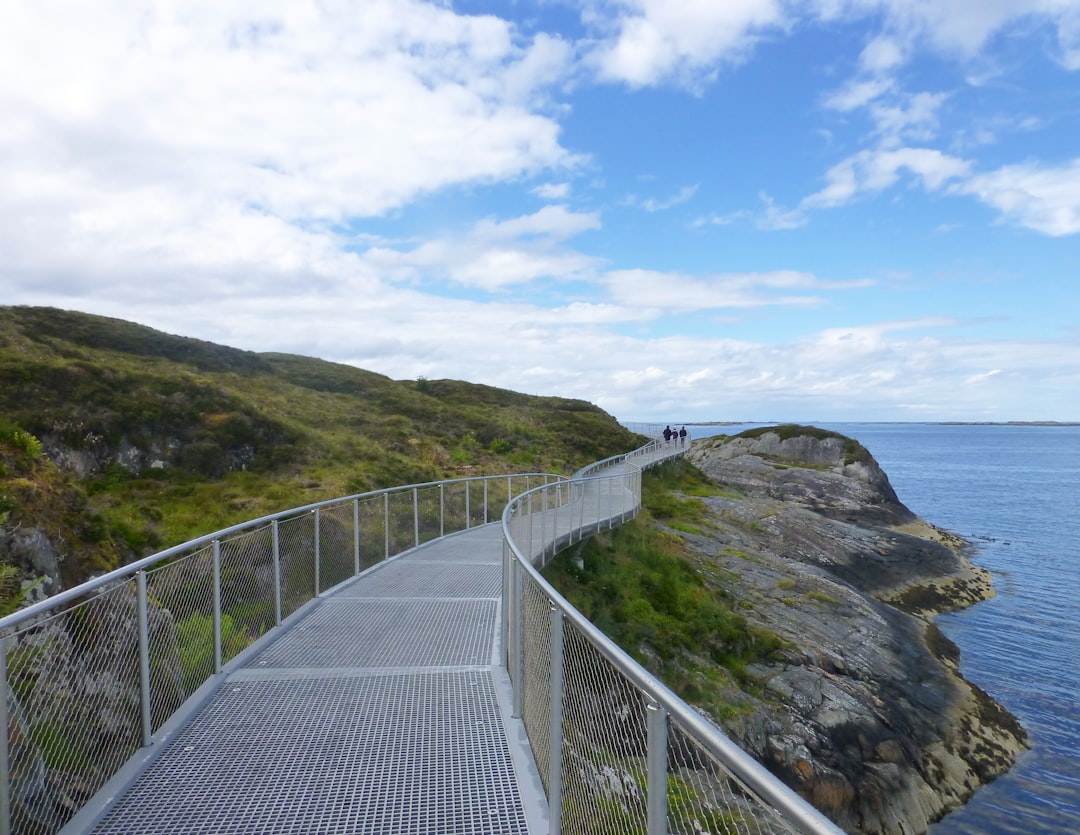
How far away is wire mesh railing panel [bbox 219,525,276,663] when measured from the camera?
7.20 metres

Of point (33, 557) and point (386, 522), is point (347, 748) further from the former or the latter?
point (386, 522)

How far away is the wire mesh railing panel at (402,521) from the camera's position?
45.4 ft

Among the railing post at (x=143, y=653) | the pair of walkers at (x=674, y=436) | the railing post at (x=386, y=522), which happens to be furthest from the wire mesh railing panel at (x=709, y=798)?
the pair of walkers at (x=674, y=436)

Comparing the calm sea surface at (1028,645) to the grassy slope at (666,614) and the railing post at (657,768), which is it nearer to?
the grassy slope at (666,614)

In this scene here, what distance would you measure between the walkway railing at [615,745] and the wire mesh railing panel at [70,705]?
277 cm

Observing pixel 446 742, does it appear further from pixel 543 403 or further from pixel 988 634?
pixel 543 403

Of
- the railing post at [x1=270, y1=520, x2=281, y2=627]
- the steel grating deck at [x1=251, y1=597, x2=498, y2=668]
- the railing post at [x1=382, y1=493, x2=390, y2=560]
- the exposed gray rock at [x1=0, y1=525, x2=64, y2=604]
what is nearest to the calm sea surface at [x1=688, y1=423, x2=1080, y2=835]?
the steel grating deck at [x1=251, y1=597, x2=498, y2=668]

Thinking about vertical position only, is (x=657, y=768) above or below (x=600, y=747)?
above

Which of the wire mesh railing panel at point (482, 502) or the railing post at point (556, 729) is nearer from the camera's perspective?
the railing post at point (556, 729)

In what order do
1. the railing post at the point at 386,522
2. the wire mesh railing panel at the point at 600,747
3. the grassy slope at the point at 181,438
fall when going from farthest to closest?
the railing post at the point at 386,522, the grassy slope at the point at 181,438, the wire mesh railing panel at the point at 600,747

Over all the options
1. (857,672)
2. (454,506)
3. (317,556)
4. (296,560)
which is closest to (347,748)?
(296,560)

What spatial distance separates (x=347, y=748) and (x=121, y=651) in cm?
169

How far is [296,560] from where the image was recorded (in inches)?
367

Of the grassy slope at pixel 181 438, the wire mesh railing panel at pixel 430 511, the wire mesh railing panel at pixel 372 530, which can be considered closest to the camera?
the wire mesh railing panel at pixel 372 530
